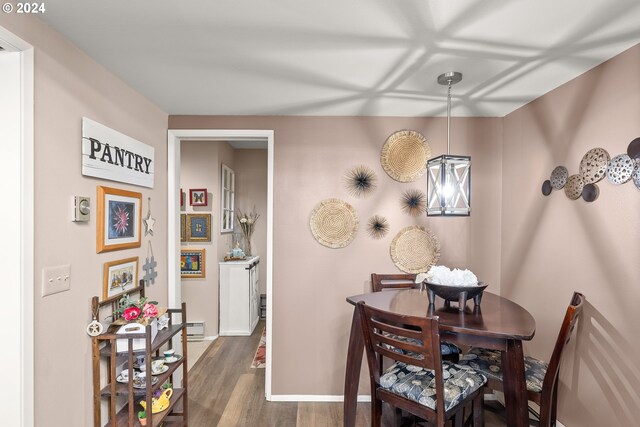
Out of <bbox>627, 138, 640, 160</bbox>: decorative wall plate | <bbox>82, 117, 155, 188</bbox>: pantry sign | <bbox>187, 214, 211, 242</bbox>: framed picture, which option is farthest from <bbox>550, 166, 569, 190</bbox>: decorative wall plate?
<bbox>187, 214, 211, 242</bbox>: framed picture

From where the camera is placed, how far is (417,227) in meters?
2.60

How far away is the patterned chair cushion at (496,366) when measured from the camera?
1.70 m

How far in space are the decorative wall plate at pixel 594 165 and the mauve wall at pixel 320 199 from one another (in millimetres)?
768

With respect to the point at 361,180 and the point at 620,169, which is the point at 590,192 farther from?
the point at 361,180

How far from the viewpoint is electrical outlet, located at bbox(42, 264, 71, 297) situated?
1373 millimetres

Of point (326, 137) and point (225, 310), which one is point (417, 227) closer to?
point (326, 137)

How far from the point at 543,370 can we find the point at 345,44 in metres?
2.10

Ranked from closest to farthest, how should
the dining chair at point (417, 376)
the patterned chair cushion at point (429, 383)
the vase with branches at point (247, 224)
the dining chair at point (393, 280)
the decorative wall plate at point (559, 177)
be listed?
the dining chair at point (417, 376) → the patterned chair cushion at point (429, 383) → the decorative wall plate at point (559, 177) → the dining chair at point (393, 280) → the vase with branches at point (247, 224)

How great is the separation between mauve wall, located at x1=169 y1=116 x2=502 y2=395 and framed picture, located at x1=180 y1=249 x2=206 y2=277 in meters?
1.56

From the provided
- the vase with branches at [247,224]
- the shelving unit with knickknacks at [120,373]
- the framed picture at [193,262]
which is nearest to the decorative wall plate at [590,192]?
the shelving unit with knickknacks at [120,373]

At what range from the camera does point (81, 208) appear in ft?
5.13

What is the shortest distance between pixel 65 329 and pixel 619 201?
2880mm

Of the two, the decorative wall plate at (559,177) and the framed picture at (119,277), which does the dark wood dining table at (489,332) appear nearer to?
the decorative wall plate at (559,177)

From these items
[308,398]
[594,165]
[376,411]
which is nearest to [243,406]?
[308,398]
